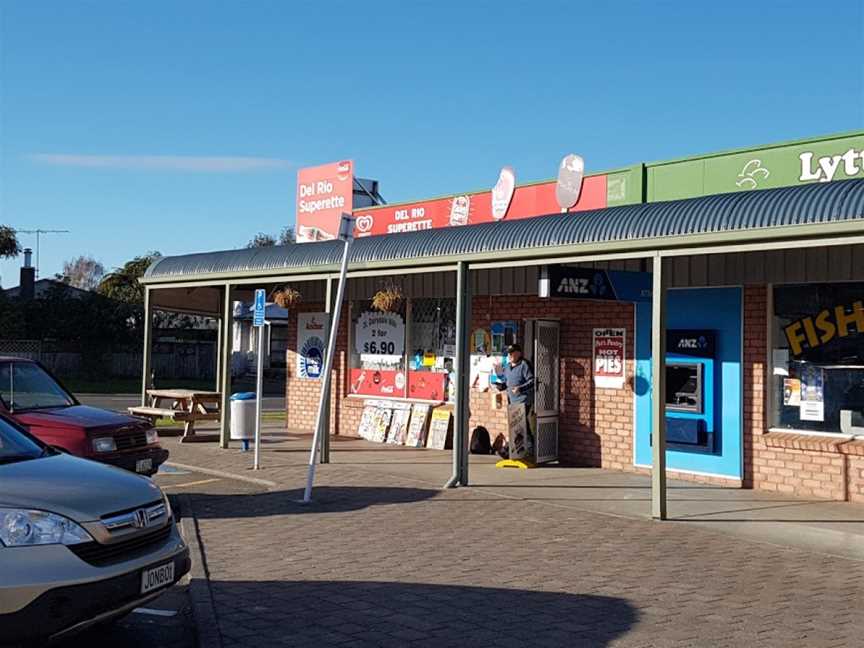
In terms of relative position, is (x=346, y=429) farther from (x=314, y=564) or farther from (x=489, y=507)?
(x=314, y=564)

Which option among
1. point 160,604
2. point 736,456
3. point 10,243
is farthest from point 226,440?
point 10,243

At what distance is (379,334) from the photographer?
17938 mm

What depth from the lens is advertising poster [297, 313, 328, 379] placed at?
19.0 m

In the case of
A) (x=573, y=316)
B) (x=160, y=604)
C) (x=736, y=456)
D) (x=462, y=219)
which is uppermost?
(x=462, y=219)

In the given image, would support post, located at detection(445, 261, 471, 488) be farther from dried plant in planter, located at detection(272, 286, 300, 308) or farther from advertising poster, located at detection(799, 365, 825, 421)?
dried plant in planter, located at detection(272, 286, 300, 308)

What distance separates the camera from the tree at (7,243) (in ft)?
162

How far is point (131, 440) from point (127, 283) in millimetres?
42119

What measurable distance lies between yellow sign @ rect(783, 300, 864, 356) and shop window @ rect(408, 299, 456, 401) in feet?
19.3

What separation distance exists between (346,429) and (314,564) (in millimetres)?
10543

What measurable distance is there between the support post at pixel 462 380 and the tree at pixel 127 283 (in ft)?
126

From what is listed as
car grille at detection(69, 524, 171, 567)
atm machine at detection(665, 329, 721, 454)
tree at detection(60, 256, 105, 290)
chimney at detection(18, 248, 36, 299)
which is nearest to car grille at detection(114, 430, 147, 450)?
car grille at detection(69, 524, 171, 567)

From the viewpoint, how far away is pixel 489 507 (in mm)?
10922

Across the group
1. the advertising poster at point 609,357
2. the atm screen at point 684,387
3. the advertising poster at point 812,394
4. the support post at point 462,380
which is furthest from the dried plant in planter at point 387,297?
the advertising poster at point 812,394

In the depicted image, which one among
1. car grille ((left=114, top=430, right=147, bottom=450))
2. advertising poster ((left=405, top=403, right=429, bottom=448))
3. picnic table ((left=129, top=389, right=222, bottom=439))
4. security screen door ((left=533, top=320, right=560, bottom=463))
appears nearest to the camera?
car grille ((left=114, top=430, right=147, bottom=450))
